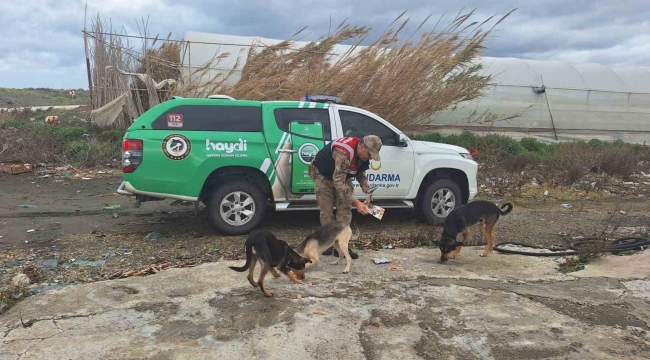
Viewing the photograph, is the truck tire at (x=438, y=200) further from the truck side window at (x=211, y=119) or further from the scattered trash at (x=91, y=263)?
the scattered trash at (x=91, y=263)

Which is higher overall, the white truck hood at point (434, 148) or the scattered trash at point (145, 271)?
the white truck hood at point (434, 148)

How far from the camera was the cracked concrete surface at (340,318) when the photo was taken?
339cm

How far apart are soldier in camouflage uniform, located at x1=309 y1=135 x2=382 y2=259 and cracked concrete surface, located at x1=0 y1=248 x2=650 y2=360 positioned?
2.59 ft

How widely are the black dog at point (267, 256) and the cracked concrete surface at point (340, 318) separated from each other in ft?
0.63

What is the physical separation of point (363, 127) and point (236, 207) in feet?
7.09

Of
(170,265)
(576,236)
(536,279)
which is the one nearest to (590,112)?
(576,236)

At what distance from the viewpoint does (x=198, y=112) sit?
6.32 m

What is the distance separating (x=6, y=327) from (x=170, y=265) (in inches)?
70.2

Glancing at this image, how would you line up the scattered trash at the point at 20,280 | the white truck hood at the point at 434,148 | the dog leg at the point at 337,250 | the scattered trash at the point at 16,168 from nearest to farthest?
the scattered trash at the point at 20,280, the dog leg at the point at 337,250, the white truck hood at the point at 434,148, the scattered trash at the point at 16,168

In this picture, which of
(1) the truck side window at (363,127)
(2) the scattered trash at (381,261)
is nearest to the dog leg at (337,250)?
(2) the scattered trash at (381,261)

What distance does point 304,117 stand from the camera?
6691 millimetres

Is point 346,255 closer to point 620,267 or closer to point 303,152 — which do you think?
point 303,152

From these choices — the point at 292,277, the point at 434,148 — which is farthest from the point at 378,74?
the point at 292,277

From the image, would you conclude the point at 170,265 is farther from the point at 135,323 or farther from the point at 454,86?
the point at 454,86
